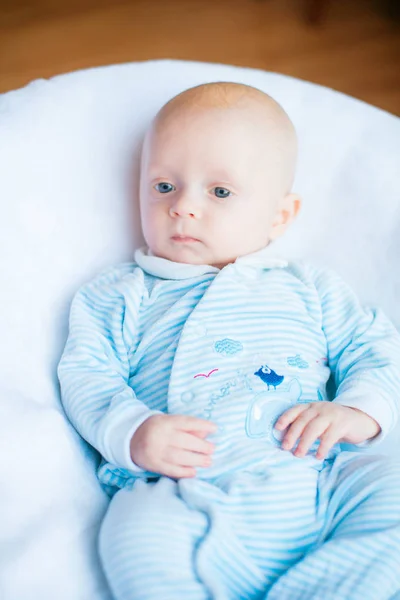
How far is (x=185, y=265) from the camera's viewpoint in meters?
0.90

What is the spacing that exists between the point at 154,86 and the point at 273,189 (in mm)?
312

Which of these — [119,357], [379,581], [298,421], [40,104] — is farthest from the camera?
[40,104]

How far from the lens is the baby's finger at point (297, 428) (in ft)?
2.48

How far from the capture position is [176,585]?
619 mm

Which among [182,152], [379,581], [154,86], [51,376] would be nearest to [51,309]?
[51,376]

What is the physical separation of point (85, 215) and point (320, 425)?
0.48 metres

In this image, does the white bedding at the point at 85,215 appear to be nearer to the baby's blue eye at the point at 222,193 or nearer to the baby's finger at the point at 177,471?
the baby's finger at the point at 177,471

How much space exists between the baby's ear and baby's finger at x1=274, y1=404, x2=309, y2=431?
29 cm

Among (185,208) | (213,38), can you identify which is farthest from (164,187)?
(213,38)

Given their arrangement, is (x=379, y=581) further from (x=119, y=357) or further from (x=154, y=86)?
(x=154, y=86)

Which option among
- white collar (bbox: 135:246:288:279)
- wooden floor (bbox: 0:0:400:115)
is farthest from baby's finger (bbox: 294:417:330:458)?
wooden floor (bbox: 0:0:400:115)

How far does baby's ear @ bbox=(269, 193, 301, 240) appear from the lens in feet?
3.15

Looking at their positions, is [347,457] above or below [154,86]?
below

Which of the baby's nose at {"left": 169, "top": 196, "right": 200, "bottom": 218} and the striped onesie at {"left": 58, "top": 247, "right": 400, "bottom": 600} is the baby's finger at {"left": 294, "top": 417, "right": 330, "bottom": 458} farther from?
the baby's nose at {"left": 169, "top": 196, "right": 200, "bottom": 218}
